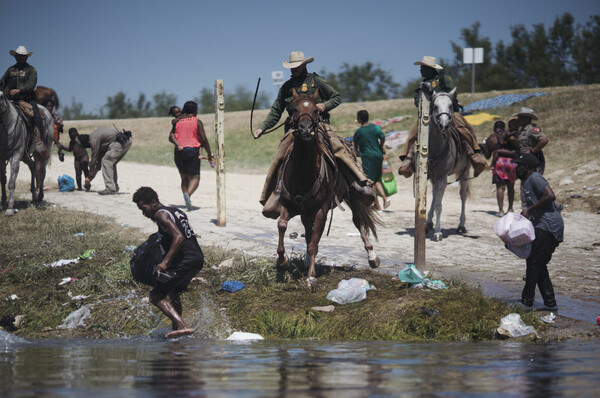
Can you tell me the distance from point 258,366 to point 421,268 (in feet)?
16.0

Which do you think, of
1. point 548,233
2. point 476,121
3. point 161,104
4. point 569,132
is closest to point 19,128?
point 548,233

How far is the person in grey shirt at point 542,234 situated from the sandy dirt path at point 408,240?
1.26 feet

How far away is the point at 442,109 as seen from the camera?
12.7 meters

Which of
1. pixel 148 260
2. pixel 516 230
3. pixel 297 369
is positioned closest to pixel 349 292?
pixel 516 230

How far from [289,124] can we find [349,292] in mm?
2627

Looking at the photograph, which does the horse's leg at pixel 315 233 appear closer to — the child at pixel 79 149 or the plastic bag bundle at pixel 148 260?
the plastic bag bundle at pixel 148 260

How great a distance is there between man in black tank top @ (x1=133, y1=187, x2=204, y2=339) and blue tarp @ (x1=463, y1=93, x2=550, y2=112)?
96.1 ft

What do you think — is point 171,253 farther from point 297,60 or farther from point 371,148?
point 371,148

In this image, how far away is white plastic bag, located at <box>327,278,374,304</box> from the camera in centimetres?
828

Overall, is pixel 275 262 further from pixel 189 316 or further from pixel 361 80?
pixel 361 80

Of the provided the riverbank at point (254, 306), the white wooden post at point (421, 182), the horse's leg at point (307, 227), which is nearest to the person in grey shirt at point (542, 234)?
the riverbank at point (254, 306)

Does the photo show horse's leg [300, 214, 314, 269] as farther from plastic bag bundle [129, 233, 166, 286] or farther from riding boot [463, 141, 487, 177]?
riding boot [463, 141, 487, 177]

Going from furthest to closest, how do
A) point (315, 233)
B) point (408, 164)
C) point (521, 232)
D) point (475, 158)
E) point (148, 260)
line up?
point (475, 158)
point (408, 164)
point (315, 233)
point (521, 232)
point (148, 260)

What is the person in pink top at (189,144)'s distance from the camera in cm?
1594
